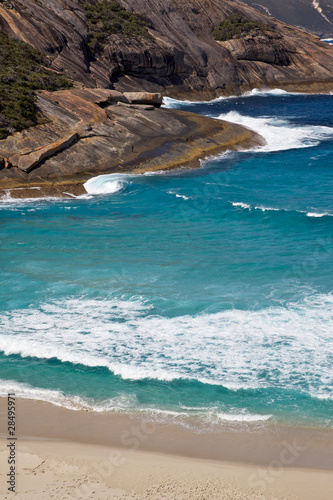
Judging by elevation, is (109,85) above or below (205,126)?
above

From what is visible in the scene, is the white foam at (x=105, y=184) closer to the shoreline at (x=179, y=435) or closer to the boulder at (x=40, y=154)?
the boulder at (x=40, y=154)

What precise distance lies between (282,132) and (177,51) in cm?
3031

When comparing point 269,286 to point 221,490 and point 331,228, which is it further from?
point 221,490

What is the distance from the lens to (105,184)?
31.1 metres

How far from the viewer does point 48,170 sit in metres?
31.0

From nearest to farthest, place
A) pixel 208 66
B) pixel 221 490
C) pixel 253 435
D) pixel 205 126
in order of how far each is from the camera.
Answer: pixel 221 490, pixel 253 435, pixel 205 126, pixel 208 66

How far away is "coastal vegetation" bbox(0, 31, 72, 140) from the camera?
3231 centimetres

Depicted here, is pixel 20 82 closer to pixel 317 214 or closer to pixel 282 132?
pixel 317 214

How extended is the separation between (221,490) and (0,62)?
125 ft

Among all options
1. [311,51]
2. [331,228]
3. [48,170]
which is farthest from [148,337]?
[311,51]

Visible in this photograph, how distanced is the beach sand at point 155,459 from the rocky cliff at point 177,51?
149ft

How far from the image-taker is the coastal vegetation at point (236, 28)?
79.1m

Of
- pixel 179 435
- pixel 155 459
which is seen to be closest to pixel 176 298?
pixel 179 435

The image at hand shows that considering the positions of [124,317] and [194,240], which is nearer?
[124,317]
